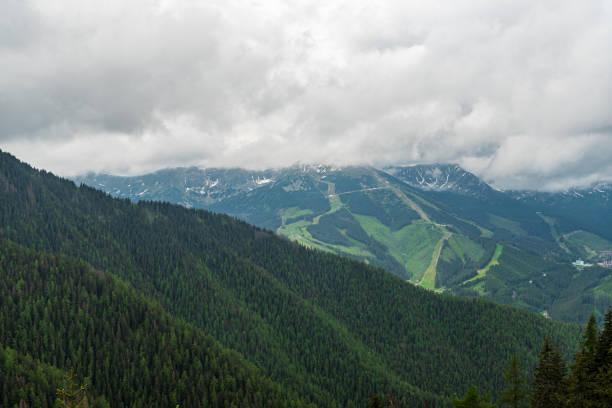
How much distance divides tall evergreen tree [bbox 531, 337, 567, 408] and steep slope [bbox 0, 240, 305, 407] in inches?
4744

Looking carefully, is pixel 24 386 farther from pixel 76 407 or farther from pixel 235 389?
pixel 76 407

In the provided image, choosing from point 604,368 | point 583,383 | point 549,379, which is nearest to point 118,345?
point 549,379

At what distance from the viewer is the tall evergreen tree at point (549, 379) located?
6519cm

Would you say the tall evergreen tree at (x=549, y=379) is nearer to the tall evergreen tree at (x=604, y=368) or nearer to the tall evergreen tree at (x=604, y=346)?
the tall evergreen tree at (x=604, y=346)

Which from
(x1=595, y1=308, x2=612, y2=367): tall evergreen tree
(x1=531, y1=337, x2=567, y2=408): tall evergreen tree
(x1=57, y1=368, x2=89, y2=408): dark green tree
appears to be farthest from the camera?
(x1=531, y1=337, x2=567, y2=408): tall evergreen tree

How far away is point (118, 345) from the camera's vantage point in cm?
16838

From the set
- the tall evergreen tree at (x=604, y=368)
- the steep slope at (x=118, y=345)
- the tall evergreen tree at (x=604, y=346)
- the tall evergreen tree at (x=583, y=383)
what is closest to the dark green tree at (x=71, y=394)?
the tall evergreen tree at (x=604, y=368)

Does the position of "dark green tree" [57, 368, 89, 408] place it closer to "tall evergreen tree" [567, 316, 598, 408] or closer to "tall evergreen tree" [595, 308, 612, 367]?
"tall evergreen tree" [567, 316, 598, 408]

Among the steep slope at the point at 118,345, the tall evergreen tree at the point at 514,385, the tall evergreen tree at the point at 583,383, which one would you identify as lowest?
the steep slope at the point at 118,345

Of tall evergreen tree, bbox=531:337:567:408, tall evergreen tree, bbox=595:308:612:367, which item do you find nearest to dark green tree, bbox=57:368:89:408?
tall evergreen tree, bbox=595:308:612:367

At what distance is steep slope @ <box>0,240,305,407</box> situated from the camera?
498 feet

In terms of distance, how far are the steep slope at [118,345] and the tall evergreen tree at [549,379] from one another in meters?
121

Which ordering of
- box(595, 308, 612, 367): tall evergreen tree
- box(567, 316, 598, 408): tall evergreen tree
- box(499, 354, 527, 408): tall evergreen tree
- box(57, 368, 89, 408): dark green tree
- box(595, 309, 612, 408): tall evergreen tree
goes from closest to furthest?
box(57, 368, 89, 408): dark green tree, box(595, 309, 612, 408): tall evergreen tree, box(567, 316, 598, 408): tall evergreen tree, box(595, 308, 612, 367): tall evergreen tree, box(499, 354, 527, 408): tall evergreen tree

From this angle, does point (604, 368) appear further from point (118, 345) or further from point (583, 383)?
point (118, 345)
